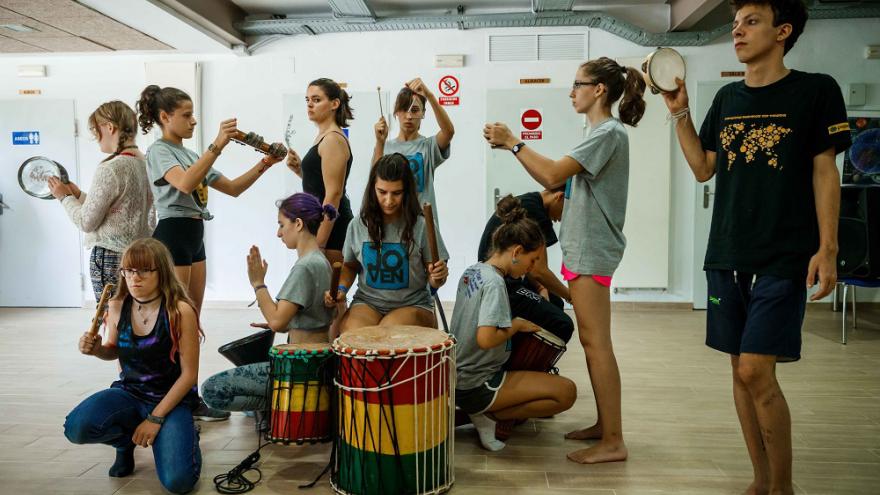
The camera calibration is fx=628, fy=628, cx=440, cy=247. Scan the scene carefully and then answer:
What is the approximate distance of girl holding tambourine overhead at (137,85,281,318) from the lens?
2.82m

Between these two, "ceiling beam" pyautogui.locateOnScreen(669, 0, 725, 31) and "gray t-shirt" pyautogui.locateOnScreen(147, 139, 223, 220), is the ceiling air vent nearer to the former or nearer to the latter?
"ceiling beam" pyautogui.locateOnScreen(669, 0, 725, 31)

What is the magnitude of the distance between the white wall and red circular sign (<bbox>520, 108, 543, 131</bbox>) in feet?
1.06

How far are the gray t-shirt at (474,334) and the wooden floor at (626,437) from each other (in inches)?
13.6

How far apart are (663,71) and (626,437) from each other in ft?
5.24

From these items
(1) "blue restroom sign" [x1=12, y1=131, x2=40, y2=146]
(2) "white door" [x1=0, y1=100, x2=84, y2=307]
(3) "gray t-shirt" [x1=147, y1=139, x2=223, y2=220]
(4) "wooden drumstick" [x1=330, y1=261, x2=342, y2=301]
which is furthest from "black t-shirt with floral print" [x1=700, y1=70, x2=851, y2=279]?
(1) "blue restroom sign" [x1=12, y1=131, x2=40, y2=146]

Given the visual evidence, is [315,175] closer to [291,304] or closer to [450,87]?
[291,304]

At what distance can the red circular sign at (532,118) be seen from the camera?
6.00 metres

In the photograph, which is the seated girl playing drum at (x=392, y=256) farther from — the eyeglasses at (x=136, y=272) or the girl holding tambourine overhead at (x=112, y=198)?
the girl holding tambourine overhead at (x=112, y=198)

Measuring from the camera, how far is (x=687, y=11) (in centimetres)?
536

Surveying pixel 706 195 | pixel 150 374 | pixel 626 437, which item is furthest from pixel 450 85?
pixel 150 374

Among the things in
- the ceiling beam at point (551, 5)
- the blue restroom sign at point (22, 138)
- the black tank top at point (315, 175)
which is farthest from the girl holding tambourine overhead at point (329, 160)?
the blue restroom sign at point (22, 138)

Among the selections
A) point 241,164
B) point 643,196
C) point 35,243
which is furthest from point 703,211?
point 35,243

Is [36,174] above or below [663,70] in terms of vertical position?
below

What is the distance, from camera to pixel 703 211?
5.97 meters
